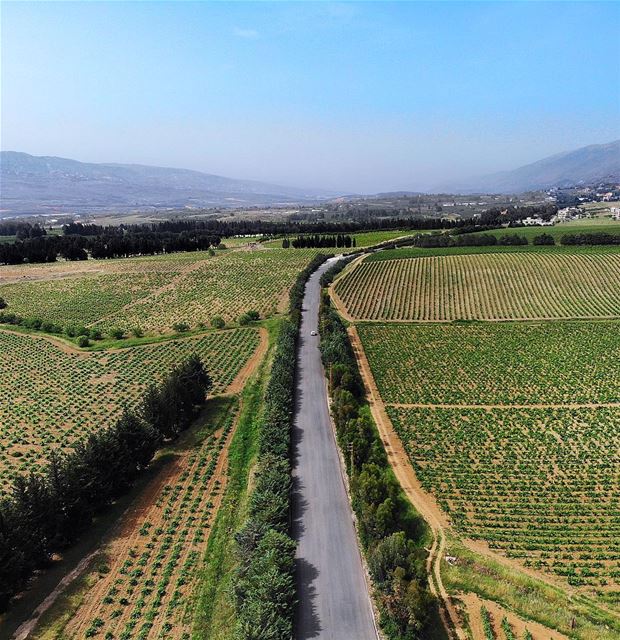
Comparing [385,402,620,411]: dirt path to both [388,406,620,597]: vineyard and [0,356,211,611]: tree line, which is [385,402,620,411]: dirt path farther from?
[0,356,211,611]: tree line

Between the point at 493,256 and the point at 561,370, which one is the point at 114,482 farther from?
the point at 493,256

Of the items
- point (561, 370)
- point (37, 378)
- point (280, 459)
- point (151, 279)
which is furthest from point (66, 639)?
point (151, 279)

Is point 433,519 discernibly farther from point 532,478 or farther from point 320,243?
point 320,243

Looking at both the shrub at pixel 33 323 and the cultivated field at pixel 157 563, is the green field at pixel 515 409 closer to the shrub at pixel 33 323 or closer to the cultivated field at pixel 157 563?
the cultivated field at pixel 157 563

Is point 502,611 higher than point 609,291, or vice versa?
point 609,291

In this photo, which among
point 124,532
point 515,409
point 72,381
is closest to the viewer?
point 124,532

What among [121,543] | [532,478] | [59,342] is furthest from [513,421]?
[59,342]
